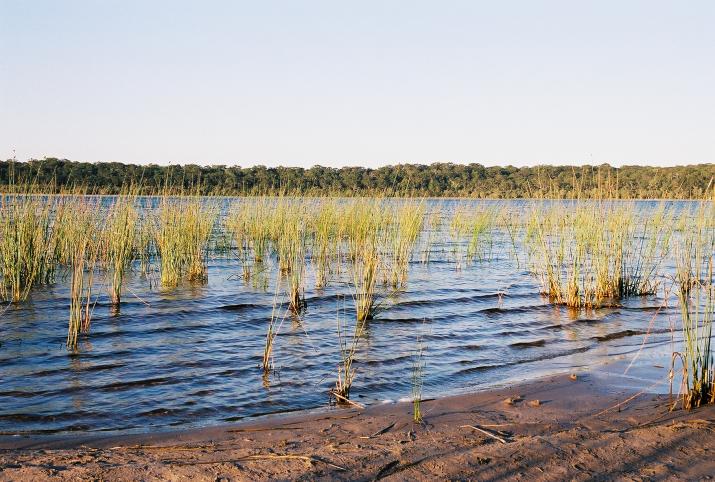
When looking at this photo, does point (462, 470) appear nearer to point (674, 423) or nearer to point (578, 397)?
point (674, 423)

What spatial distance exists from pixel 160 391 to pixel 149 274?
247 inches

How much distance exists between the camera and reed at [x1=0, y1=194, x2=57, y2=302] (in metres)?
8.35

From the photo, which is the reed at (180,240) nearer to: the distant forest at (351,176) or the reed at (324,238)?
the reed at (324,238)

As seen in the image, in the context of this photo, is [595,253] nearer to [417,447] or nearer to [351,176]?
[417,447]

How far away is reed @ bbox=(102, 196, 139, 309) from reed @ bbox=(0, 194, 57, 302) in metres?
0.84

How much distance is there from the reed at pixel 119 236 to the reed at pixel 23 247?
0.84 meters

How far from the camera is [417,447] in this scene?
339 centimetres

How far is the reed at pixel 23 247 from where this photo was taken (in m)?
8.35

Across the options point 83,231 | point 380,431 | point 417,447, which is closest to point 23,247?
point 83,231

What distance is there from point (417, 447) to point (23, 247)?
7.12 meters

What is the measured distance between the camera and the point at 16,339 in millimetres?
6441

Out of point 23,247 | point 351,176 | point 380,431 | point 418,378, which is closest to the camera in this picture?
point 380,431

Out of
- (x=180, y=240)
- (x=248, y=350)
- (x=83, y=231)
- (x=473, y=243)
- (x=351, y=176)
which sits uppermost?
(x=351, y=176)

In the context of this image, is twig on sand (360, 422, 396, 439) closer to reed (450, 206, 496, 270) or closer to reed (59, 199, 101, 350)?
reed (59, 199, 101, 350)
